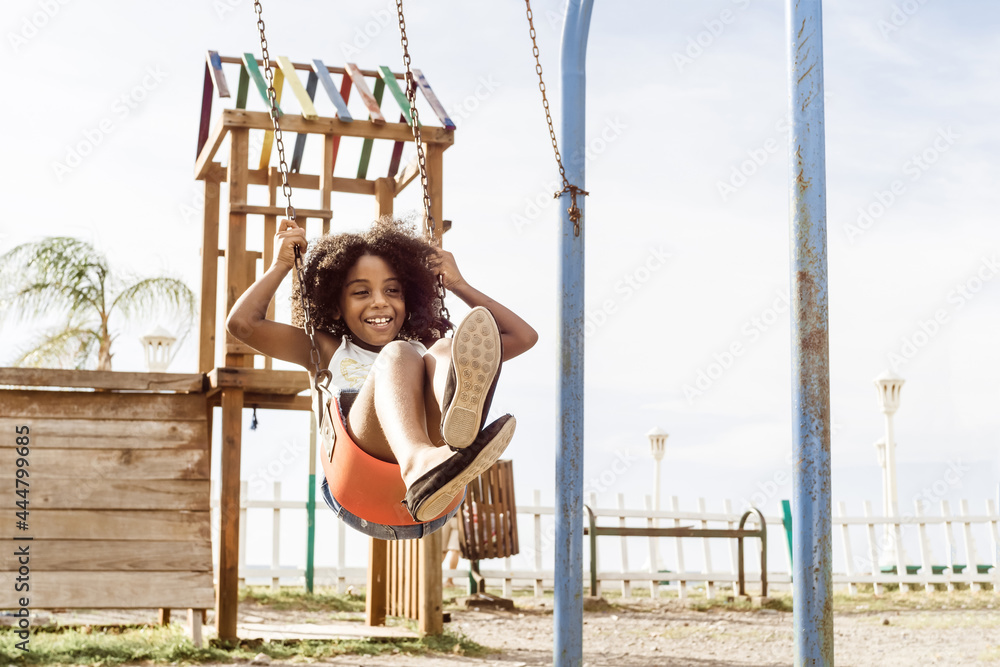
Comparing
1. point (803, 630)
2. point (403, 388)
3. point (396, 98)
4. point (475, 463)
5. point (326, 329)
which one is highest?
point (396, 98)

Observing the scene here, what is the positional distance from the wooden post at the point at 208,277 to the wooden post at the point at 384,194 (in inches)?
54.1

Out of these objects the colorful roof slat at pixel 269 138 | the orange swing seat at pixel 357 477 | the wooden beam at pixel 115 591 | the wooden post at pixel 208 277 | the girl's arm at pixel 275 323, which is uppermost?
the colorful roof slat at pixel 269 138

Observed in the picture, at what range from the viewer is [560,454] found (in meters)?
5.12

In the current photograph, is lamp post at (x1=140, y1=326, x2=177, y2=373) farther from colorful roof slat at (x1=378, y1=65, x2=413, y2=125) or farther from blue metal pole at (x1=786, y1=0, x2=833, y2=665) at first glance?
blue metal pole at (x1=786, y1=0, x2=833, y2=665)

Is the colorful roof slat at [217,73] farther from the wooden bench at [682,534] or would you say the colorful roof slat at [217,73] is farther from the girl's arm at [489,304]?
the wooden bench at [682,534]

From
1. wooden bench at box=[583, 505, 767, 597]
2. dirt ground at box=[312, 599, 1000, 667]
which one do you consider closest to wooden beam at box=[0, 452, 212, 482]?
dirt ground at box=[312, 599, 1000, 667]

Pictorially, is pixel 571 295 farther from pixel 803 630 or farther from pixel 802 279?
pixel 803 630

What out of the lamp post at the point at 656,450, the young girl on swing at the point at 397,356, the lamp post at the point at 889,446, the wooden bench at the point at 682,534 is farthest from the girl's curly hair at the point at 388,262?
the lamp post at the point at 889,446

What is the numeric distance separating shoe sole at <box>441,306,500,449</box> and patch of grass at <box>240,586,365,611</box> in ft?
25.5

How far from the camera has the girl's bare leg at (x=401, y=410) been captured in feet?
10.2

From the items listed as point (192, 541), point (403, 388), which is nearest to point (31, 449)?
point (192, 541)

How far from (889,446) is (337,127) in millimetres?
9487

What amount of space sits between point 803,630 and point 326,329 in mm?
2230

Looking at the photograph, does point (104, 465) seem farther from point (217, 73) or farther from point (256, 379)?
point (217, 73)
